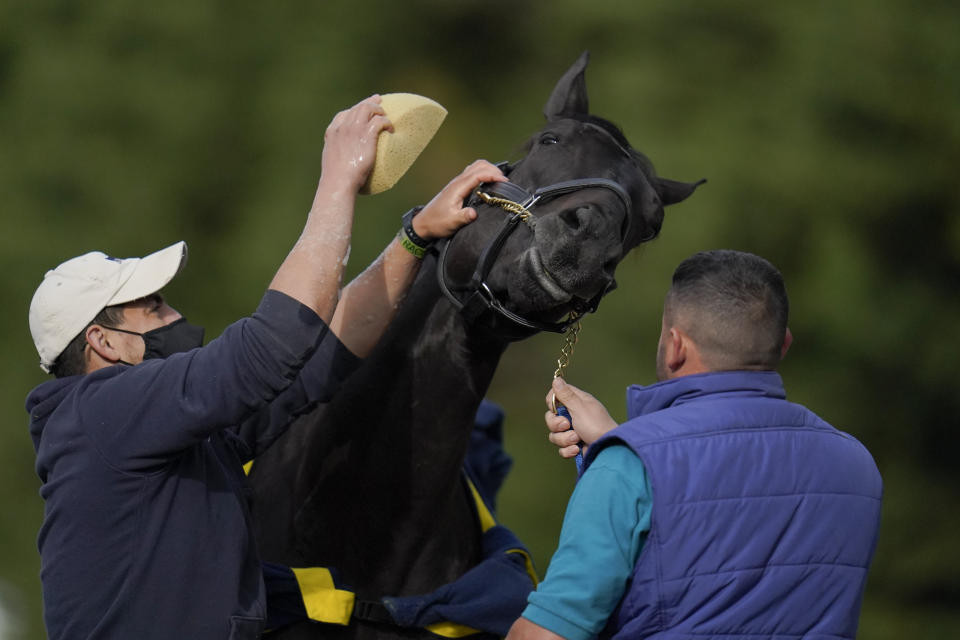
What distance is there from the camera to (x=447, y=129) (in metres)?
6.89

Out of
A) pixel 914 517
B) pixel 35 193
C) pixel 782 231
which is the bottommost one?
pixel 35 193

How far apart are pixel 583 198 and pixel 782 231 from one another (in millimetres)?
4061

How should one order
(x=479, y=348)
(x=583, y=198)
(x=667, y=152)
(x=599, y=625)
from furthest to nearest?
(x=667, y=152) → (x=479, y=348) → (x=583, y=198) → (x=599, y=625)

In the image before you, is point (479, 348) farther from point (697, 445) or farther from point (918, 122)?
point (918, 122)

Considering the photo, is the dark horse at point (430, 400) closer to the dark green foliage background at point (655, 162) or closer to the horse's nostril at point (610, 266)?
the horse's nostril at point (610, 266)

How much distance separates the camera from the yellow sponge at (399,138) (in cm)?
246

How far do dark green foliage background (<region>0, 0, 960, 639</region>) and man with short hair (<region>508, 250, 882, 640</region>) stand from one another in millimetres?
4039

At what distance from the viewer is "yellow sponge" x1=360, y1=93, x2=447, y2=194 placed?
96.7 inches

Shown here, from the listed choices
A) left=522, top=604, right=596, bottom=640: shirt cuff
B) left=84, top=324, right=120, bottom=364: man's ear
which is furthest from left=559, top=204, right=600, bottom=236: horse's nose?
left=84, top=324, right=120, bottom=364: man's ear

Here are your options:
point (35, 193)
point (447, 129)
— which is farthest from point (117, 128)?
point (447, 129)

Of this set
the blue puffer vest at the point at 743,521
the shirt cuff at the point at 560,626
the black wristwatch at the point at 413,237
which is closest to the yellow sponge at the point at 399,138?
the black wristwatch at the point at 413,237

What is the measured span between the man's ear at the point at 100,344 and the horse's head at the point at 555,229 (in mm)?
816

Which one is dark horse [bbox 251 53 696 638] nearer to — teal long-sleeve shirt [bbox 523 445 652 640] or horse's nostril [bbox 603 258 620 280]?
horse's nostril [bbox 603 258 620 280]

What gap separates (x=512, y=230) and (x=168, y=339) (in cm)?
85
